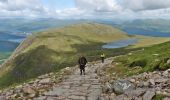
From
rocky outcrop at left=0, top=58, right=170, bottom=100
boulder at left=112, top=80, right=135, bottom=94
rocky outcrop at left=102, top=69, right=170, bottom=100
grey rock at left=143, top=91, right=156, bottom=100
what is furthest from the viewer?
boulder at left=112, top=80, right=135, bottom=94

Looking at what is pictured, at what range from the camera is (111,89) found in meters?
26.5

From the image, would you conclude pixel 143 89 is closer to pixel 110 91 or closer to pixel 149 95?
pixel 149 95

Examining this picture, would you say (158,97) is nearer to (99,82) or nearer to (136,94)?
(136,94)

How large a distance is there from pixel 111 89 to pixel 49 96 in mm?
4762

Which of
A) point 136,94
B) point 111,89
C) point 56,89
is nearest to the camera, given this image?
point 136,94

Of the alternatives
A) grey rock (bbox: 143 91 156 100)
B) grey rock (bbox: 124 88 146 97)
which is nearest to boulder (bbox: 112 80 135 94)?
grey rock (bbox: 124 88 146 97)

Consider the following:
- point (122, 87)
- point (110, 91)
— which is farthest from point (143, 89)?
point (110, 91)

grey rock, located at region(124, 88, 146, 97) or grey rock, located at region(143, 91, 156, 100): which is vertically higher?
grey rock, located at region(143, 91, 156, 100)

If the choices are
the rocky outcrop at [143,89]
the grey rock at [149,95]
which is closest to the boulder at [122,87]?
the rocky outcrop at [143,89]

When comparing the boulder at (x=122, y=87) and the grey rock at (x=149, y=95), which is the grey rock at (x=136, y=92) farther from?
the boulder at (x=122, y=87)

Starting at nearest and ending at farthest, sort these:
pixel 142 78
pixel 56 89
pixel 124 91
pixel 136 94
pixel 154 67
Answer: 1. pixel 136 94
2. pixel 124 91
3. pixel 142 78
4. pixel 56 89
5. pixel 154 67

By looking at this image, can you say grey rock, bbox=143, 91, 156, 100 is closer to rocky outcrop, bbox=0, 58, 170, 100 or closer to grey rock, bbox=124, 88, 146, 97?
rocky outcrop, bbox=0, 58, 170, 100

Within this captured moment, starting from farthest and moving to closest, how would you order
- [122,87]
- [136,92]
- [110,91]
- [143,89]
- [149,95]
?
[110,91], [122,87], [143,89], [136,92], [149,95]

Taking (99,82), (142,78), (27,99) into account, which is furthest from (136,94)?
(99,82)
